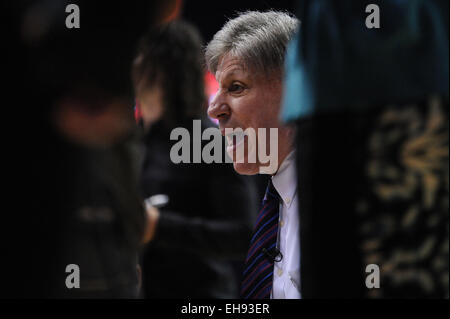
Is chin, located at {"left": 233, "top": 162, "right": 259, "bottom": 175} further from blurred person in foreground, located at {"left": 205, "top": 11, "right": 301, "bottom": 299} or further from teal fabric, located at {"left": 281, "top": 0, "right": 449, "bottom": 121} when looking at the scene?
teal fabric, located at {"left": 281, "top": 0, "right": 449, "bottom": 121}

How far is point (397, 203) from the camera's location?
92 cm

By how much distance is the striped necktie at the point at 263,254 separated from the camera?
145 centimetres

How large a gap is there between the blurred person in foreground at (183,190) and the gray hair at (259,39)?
0.34m

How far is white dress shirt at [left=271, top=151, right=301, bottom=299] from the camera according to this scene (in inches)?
55.2

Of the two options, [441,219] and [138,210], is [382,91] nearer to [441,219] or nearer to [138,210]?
[441,219]

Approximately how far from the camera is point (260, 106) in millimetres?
1640

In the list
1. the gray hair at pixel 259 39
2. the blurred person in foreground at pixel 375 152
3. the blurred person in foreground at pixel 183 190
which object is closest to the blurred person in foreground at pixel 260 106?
the gray hair at pixel 259 39

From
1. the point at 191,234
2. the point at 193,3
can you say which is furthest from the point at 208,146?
the point at 193,3

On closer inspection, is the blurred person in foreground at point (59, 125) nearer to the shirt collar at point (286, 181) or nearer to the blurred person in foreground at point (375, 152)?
the blurred person in foreground at point (375, 152)

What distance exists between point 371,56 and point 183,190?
112cm

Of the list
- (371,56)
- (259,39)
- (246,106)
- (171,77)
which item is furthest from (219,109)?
(371,56)

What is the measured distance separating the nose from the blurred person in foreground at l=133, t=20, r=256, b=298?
35 centimetres

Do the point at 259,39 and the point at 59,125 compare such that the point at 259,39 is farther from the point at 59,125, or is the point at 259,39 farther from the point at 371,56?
the point at 59,125

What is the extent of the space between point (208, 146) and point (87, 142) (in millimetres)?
1031
